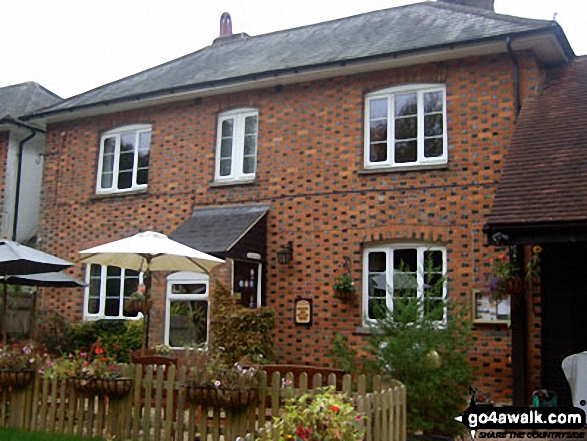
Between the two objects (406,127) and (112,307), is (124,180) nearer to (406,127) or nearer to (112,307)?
(112,307)

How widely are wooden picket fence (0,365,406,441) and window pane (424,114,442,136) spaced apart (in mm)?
5498

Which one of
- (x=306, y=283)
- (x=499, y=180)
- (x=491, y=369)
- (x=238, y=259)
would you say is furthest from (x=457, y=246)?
(x=238, y=259)

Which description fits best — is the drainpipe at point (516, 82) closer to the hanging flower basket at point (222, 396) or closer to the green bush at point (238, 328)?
the green bush at point (238, 328)

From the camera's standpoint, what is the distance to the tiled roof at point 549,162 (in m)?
9.55

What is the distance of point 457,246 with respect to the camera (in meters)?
11.7

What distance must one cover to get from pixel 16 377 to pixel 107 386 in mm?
1453

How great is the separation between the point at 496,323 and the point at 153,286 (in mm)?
7151

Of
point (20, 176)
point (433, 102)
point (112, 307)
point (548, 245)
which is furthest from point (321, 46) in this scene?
point (20, 176)

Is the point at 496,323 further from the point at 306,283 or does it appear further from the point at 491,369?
the point at 306,283

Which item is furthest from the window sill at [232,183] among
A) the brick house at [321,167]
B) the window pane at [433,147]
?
the window pane at [433,147]

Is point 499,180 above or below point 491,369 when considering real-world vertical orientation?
above

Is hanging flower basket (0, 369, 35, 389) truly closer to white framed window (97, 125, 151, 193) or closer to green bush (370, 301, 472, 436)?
green bush (370, 301, 472, 436)

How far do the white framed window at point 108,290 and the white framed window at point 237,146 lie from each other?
3.06 metres

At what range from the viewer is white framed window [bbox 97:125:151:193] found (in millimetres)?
15766
